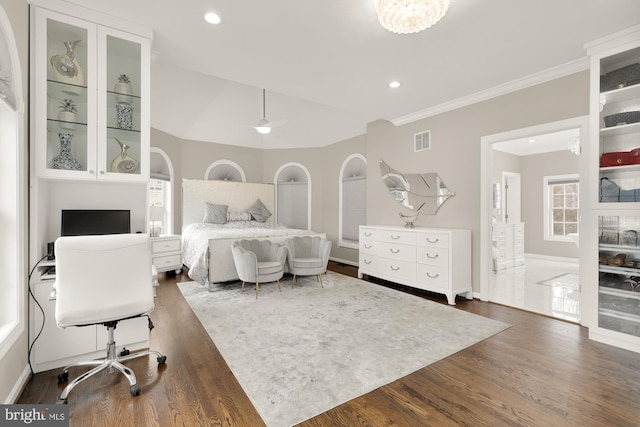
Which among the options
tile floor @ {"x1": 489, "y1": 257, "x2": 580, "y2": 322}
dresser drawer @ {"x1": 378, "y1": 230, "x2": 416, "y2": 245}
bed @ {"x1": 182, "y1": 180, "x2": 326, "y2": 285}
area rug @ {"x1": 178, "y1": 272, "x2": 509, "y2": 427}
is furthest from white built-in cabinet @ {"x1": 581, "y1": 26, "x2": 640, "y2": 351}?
bed @ {"x1": 182, "y1": 180, "x2": 326, "y2": 285}

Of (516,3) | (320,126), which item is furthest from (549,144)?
(516,3)

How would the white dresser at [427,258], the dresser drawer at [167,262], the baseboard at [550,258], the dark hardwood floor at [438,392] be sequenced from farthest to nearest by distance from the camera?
the baseboard at [550,258] → the dresser drawer at [167,262] → the white dresser at [427,258] → the dark hardwood floor at [438,392]

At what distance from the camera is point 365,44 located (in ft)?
9.25

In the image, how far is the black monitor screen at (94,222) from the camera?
2.46 m

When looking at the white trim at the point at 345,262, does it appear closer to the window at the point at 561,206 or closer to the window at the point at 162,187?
the window at the point at 162,187

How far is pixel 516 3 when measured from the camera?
2236mm

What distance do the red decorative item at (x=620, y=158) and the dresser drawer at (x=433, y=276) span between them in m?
1.93

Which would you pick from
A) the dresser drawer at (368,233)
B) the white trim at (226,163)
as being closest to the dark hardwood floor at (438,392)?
the dresser drawer at (368,233)

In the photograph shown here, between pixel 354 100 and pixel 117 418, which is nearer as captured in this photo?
pixel 117 418

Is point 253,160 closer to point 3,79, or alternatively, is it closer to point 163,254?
point 163,254

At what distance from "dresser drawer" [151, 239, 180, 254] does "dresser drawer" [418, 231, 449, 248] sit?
4.19 m

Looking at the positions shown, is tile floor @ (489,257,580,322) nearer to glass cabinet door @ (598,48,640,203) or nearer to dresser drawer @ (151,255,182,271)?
glass cabinet door @ (598,48,640,203)

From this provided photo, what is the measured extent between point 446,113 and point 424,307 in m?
2.82

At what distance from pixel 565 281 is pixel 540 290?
0.97 meters
